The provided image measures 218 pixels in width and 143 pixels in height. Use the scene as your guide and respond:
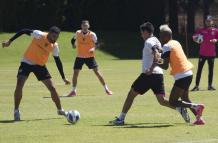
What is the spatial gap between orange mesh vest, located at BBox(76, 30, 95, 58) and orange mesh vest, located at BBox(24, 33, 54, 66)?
6444 mm

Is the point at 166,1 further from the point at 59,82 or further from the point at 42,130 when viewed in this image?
the point at 42,130

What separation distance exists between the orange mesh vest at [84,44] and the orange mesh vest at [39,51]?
644 cm

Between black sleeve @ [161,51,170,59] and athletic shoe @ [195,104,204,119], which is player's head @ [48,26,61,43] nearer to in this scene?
black sleeve @ [161,51,170,59]

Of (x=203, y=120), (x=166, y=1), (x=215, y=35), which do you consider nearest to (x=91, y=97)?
(x=215, y=35)

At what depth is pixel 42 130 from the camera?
505 inches

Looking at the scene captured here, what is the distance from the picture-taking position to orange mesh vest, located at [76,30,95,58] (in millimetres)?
21016

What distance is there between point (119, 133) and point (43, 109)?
4582 mm

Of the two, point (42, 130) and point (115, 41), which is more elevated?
point (42, 130)

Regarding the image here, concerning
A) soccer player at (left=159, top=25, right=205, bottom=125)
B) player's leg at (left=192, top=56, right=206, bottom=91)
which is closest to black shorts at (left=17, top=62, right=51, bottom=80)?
soccer player at (left=159, top=25, right=205, bottom=125)

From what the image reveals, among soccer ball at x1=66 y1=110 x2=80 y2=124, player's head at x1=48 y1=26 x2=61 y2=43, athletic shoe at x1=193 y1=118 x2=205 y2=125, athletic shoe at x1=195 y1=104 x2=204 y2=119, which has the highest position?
player's head at x1=48 y1=26 x2=61 y2=43

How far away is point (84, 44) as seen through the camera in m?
21.1

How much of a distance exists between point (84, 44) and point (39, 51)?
659 centimetres

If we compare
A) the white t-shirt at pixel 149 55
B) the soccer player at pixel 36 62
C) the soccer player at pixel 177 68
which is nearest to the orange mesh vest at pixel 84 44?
the soccer player at pixel 36 62

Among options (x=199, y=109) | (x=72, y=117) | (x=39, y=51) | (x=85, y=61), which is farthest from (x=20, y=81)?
(x=85, y=61)
